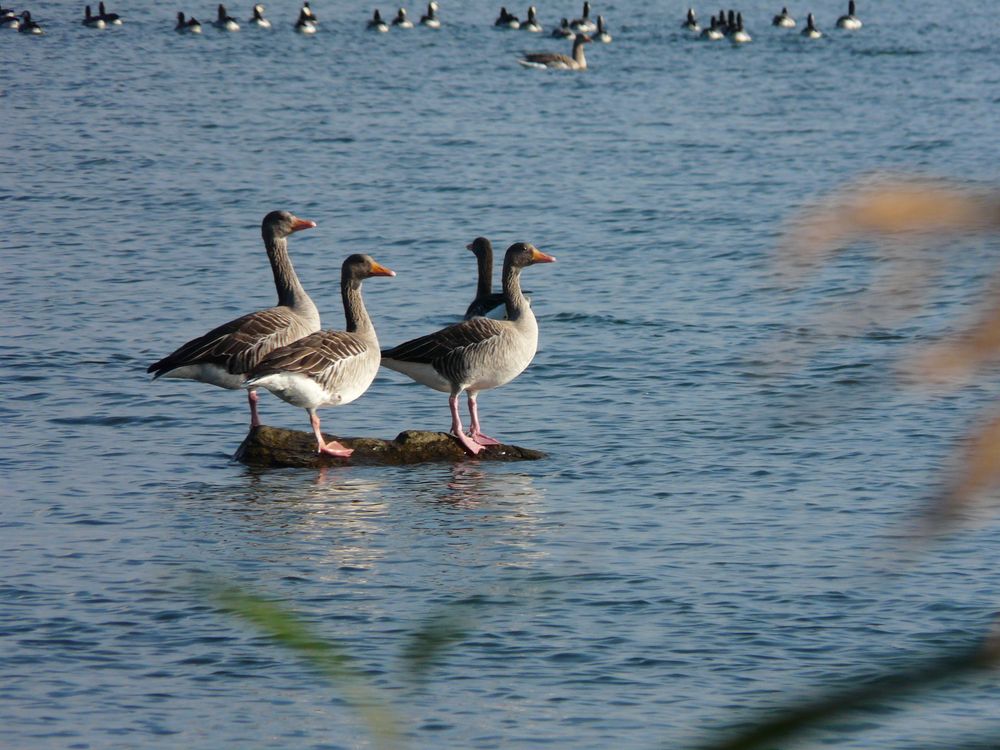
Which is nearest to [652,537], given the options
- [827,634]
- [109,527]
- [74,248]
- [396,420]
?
[827,634]

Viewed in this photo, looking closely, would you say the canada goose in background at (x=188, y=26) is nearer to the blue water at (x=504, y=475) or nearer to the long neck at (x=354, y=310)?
the blue water at (x=504, y=475)

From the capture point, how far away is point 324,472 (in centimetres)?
1518

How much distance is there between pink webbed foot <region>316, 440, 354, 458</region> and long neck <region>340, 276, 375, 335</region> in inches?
44.5

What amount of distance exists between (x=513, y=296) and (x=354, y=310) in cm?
162

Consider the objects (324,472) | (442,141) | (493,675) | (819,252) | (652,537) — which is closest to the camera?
(819,252)

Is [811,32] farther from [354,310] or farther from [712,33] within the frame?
[354,310]

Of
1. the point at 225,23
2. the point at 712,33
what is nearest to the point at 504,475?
the point at 712,33

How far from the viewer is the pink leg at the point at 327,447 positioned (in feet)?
49.8

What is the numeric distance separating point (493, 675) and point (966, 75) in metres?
53.8

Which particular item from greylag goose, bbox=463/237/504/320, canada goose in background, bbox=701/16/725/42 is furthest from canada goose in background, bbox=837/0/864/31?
greylag goose, bbox=463/237/504/320

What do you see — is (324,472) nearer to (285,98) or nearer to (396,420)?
(396,420)

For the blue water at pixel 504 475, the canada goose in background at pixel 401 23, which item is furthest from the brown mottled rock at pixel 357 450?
the canada goose in background at pixel 401 23

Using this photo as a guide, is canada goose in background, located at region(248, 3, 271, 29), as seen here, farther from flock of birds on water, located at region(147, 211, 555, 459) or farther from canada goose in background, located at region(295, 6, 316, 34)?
flock of birds on water, located at region(147, 211, 555, 459)

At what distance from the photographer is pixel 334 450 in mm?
15258
